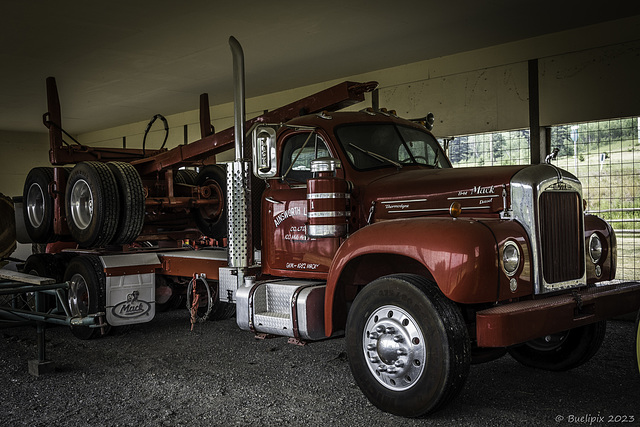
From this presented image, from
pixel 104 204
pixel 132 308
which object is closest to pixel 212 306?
pixel 132 308

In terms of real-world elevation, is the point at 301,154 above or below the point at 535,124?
below

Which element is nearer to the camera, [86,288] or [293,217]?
[293,217]

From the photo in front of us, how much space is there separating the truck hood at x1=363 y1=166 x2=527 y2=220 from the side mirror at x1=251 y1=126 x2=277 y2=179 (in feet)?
2.41

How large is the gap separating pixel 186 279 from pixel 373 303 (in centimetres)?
351

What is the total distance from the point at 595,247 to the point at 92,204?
4.70 metres

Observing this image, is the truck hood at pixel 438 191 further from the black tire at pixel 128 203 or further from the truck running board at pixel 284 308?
the black tire at pixel 128 203

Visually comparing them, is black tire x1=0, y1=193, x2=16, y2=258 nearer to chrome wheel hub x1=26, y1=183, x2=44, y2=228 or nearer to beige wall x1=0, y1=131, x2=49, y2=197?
chrome wheel hub x1=26, y1=183, x2=44, y2=228

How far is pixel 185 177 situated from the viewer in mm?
8156

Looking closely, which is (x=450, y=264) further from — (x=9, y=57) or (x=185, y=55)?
(x=9, y=57)

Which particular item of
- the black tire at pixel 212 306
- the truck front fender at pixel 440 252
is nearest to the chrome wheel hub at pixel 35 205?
the black tire at pixel 212 306

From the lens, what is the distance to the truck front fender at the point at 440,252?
3.19m

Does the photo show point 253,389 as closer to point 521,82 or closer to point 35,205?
point 35,205

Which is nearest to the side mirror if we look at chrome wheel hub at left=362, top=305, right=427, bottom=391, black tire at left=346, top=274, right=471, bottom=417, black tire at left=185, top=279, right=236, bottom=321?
black tire at left=346, top=274, right=471, bottom=417

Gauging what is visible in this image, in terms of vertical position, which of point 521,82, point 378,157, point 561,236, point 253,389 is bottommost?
point 253,389
